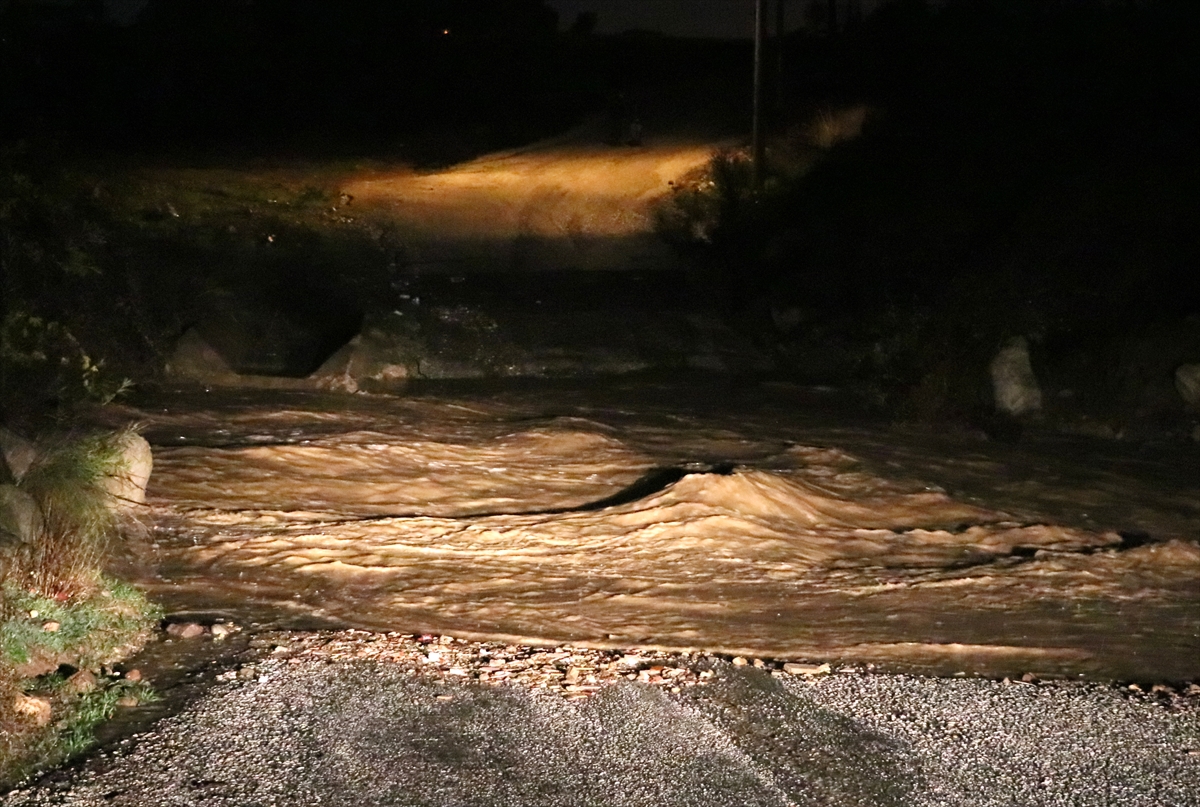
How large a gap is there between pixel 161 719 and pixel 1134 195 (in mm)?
15073

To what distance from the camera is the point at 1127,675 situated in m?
6.92

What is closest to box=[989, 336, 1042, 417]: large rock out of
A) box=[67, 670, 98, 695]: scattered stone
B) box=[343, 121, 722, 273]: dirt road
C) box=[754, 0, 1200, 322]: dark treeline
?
box=[754, 0, 1200, 322]: dark treeline

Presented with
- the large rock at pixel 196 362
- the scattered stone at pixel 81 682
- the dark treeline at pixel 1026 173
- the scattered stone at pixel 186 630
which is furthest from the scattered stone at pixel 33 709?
the dark treeline at pixel 1026 173

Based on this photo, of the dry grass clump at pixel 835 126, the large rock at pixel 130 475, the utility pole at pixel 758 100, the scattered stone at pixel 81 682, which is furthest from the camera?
the dry grass clump at pixel 835 126

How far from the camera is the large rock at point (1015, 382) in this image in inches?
589

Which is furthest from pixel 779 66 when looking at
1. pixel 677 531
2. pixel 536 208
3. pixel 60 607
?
pixel 60 607

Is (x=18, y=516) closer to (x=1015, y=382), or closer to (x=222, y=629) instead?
(x=222, y=629)

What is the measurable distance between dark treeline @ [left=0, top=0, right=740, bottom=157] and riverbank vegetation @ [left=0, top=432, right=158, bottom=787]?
66.0 ft

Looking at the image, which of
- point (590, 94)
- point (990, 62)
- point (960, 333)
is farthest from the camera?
point (590, 94)

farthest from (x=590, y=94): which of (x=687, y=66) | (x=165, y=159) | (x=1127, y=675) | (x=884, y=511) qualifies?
(x=1127, y=675)

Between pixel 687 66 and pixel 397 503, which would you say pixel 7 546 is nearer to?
pixel 397 503

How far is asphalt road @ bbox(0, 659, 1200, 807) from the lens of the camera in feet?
16.3

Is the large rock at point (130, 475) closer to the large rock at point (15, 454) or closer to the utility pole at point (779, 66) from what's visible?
the large rock at point (15, 454)

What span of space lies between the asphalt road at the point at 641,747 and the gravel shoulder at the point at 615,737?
0.5 inches
